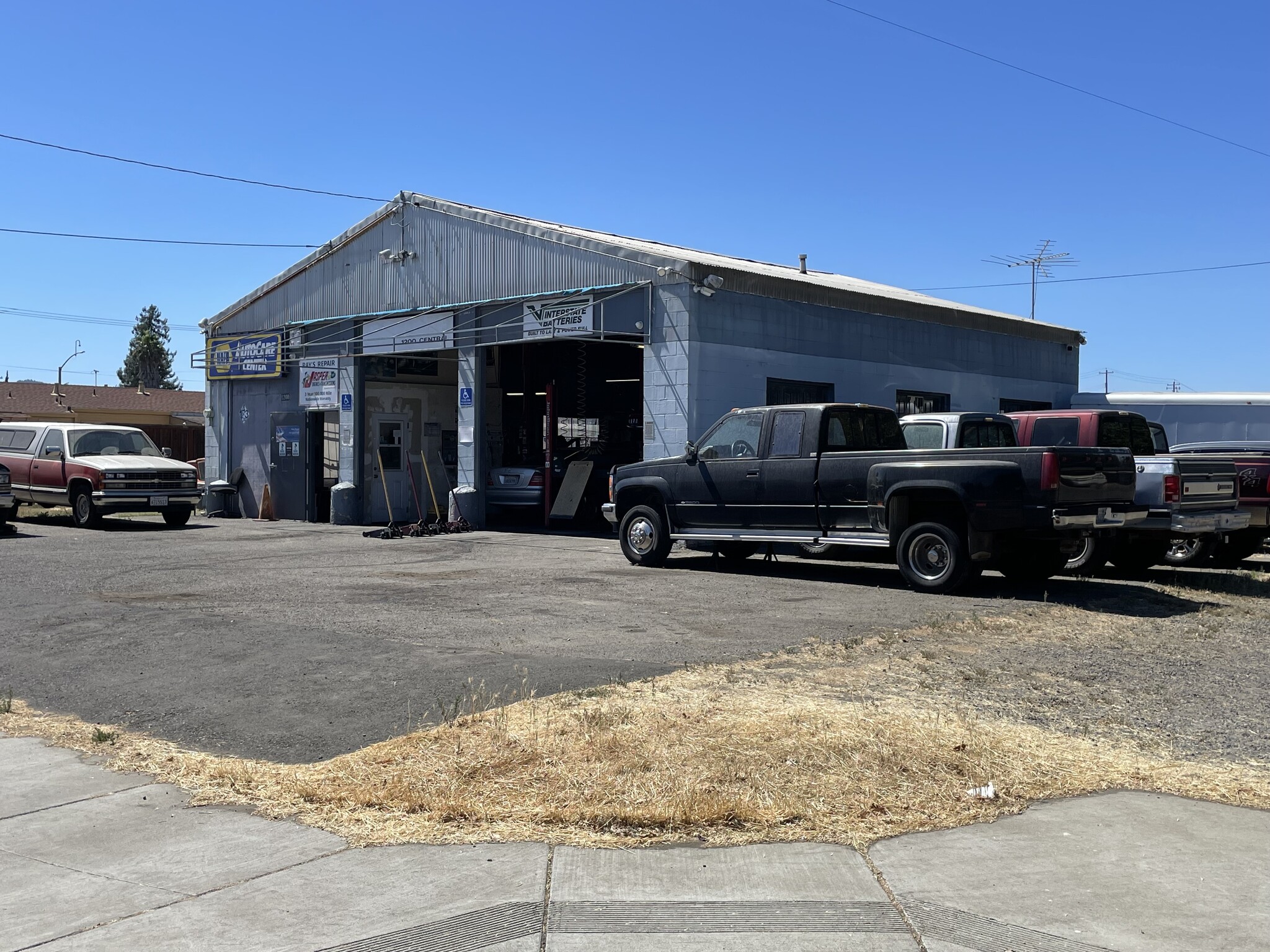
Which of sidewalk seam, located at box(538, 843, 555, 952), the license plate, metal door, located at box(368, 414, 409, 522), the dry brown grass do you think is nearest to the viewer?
sidewalk seam, located at box(538, 843, 555, 952)

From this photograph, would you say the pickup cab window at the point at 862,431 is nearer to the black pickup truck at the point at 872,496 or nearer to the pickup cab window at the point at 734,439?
the black pickup truck at the point at 872,496

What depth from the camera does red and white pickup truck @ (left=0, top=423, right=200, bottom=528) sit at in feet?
74.1

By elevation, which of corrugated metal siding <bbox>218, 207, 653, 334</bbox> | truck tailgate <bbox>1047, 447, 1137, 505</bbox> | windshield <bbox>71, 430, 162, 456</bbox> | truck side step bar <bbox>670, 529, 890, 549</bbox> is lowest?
truck side step bar <bbox>670, 529, 890, 549</bbox>

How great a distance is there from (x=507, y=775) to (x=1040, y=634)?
5.85 metres

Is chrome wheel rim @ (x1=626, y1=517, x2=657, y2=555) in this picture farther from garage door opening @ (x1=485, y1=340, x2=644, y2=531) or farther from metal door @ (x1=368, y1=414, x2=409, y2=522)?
metal door @ (x1=368, y1=414, x2=409, y2=522)

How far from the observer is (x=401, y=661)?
335 inches

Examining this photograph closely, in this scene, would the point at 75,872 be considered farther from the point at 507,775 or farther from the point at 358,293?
the point at 358,293

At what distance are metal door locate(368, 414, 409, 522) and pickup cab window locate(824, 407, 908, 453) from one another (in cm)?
1385

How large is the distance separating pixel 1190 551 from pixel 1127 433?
1782 millimetres

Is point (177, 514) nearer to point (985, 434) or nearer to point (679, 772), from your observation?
point (985, 434)

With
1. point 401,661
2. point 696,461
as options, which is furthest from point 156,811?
point 696,461

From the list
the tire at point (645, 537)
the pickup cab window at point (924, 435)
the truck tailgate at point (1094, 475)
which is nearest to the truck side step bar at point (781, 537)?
the tire at point (645, 537)

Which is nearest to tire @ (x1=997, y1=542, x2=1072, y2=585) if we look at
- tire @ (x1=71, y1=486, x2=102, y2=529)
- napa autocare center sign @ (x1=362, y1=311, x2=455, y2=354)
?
napa autocare center sign @ (x1=362, y1=311, x2=455, y2=354)

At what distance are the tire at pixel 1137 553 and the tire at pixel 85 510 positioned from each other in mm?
18481
